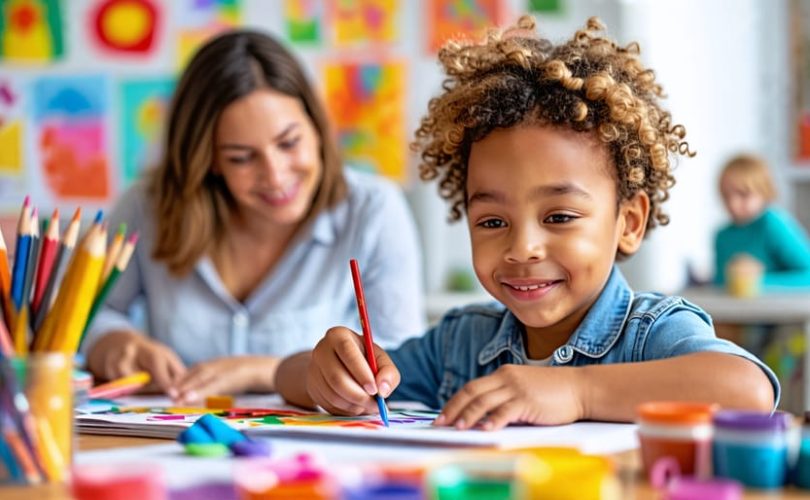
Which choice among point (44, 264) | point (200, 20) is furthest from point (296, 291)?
point (200, 20)

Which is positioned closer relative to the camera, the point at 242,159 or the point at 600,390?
the point at 600,390

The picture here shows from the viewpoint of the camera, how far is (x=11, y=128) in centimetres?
378

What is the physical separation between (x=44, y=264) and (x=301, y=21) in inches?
120

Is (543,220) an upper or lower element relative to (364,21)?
lower

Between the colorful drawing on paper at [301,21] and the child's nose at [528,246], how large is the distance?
109 inches

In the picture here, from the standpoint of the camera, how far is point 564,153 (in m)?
1.17

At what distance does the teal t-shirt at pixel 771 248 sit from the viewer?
3393 millimetres

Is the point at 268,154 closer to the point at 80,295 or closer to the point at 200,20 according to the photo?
the point at 80,295

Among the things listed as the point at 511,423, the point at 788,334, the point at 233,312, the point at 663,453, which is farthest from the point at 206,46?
the point at 788,334

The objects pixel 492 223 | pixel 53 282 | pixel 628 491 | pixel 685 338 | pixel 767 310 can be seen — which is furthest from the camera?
pixel 767 310

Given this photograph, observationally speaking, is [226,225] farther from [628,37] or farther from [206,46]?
[628,37]

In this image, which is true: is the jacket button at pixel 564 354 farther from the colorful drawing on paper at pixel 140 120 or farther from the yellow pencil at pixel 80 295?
the colorful drawing on paper at pixel 140 120

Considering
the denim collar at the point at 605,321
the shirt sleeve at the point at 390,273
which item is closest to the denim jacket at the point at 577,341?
the denim collar at the point at 605,321

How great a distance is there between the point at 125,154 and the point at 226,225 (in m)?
2.00
